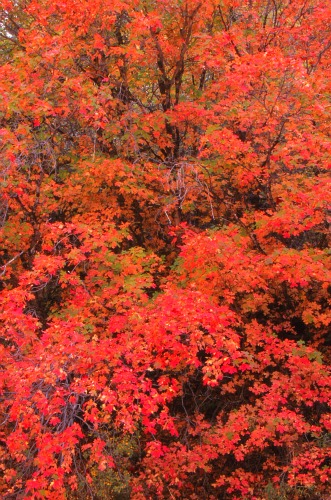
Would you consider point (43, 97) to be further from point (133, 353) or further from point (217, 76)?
point (133, 353)

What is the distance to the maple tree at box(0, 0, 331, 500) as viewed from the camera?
24.9 ft

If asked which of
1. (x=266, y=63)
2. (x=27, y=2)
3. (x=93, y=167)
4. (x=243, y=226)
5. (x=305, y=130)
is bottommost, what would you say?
(x=243, y=226)

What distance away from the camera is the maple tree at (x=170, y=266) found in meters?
7.60

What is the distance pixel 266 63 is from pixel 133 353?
5.59 m

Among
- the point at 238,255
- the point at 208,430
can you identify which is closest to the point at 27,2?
the point at 238,255

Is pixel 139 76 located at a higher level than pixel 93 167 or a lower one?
higher

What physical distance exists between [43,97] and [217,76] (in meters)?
4.80

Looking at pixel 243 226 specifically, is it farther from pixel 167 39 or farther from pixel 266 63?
pixel 167 39

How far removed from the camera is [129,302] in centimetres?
866

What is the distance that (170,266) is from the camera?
1054 cm

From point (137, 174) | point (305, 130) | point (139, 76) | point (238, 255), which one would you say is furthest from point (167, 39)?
point (238, 255)

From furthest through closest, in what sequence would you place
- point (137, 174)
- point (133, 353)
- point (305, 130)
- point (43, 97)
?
1. point (137, 174)
2. point (43, 97)
3. point (305, 130)
4. point (133, 353)

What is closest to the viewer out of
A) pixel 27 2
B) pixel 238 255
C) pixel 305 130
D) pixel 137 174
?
pixel 238 255

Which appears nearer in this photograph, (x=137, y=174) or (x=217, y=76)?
Answer: (x=137, y=174)
